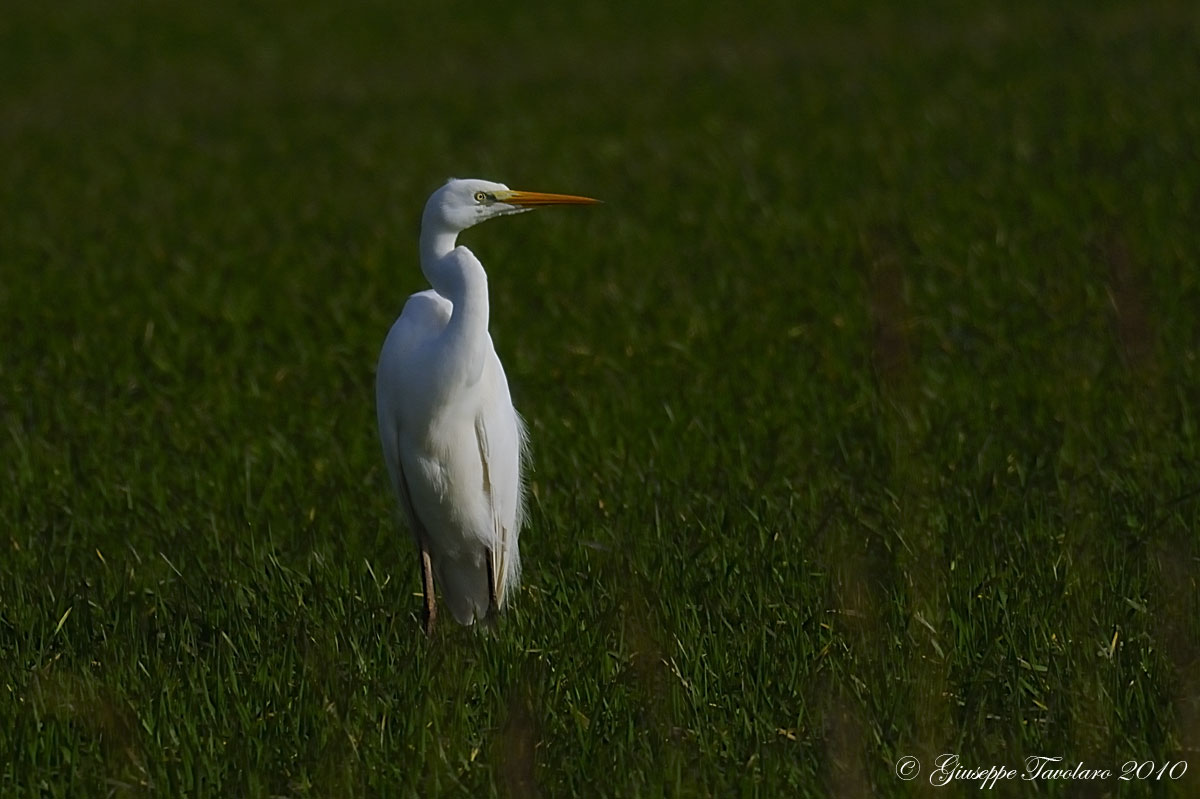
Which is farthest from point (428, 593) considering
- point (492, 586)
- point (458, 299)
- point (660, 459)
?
point (660, 459)

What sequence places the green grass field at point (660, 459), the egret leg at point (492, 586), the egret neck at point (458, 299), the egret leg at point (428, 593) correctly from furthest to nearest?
the egret leg at point (492, 586) → the egret leg at point (428, 593) → the egret neck at point (458, 299) → the green grass field at point (660, 459)

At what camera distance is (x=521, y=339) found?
759 cm

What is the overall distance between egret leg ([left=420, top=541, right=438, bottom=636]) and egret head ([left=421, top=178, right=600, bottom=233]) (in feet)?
3.10

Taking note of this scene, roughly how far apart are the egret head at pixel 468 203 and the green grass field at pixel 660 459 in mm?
996

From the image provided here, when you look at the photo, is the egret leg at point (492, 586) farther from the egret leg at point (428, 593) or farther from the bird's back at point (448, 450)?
the egret leg at point (428, 593)

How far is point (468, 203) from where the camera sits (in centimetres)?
423

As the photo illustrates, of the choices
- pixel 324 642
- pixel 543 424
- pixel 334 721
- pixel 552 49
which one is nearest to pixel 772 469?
pixel 543 424

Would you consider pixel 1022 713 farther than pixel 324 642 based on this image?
No

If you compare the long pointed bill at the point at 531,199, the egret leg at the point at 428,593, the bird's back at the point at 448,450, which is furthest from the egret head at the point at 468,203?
the egret leg at the point at 428,593

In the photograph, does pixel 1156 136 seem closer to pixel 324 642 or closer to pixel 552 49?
pixel 324 642

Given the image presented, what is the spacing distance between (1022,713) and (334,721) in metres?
1.51

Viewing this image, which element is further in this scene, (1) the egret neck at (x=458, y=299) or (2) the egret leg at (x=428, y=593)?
(2) the egret leg at (x=428, y=593)

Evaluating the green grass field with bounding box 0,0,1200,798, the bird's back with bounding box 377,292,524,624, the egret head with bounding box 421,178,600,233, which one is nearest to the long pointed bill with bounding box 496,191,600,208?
the egret head with bounding box 421,178,600,233

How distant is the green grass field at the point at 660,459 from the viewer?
135 inches
